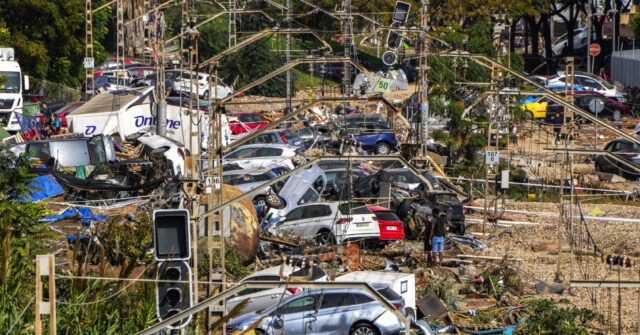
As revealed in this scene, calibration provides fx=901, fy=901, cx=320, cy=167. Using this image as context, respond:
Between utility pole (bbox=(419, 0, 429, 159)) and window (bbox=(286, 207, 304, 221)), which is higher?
utility pole (bbox=(419, 0, 429, 159))

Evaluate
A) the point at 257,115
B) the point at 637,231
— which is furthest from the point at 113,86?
the point at 637,231

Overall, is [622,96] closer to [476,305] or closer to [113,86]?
[113,86]

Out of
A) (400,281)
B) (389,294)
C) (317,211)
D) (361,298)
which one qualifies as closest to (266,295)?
(361,298)

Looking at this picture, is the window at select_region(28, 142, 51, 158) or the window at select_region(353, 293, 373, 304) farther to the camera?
the window at select_region(28, 142, 51, 158)

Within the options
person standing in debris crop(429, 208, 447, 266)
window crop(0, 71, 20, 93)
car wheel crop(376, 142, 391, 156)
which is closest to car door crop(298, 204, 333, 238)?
person standing in debris crop(429, 208, 447, 266)

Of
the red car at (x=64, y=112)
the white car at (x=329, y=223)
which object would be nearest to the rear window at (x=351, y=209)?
the white car at (x=329, y=223)

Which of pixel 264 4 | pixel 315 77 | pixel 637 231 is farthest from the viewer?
pixel 315 77

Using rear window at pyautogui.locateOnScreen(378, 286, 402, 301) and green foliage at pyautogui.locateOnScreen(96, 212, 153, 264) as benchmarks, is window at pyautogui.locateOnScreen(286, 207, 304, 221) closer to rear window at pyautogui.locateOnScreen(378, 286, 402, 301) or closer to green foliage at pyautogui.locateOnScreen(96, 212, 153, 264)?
green foliage at pyautogui.locateOnScreen(96, 212, 153, 264)

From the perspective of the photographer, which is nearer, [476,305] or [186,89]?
[476,305]
